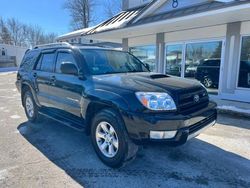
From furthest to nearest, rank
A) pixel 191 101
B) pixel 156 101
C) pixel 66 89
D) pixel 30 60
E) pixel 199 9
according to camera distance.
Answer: pixel 199 9 → pixel 30 60 → pixel 66 89 → pixel 191 101 → pixel 156 101

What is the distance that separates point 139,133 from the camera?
9.87 feet

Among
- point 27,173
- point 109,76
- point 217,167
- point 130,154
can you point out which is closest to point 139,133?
point 130,154

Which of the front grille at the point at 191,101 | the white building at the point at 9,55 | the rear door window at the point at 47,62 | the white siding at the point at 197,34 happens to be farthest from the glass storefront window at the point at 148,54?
the white building at the point at 9,55

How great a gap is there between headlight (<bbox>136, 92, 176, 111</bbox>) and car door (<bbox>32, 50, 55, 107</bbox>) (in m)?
2.50

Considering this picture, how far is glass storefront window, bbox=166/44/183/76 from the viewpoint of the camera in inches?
406

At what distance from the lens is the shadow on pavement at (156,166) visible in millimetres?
3078

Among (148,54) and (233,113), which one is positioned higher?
(148,54)

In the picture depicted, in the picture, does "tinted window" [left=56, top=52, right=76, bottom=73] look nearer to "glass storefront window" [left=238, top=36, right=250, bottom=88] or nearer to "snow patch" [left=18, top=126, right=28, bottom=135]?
"snow patch" [left=18, top=126, right=28, bottom=135]

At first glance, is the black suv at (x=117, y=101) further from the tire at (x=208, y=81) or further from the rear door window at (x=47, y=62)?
the tire at (x=208, y=81)

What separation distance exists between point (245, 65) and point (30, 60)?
727 cm

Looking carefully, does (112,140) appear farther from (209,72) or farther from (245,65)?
(209,72)

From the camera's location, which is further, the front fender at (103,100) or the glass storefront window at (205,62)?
the glass storefront window at (205,62)

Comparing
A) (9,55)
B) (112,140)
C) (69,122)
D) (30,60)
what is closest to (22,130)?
(69,122)

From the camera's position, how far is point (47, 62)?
5000 mm
